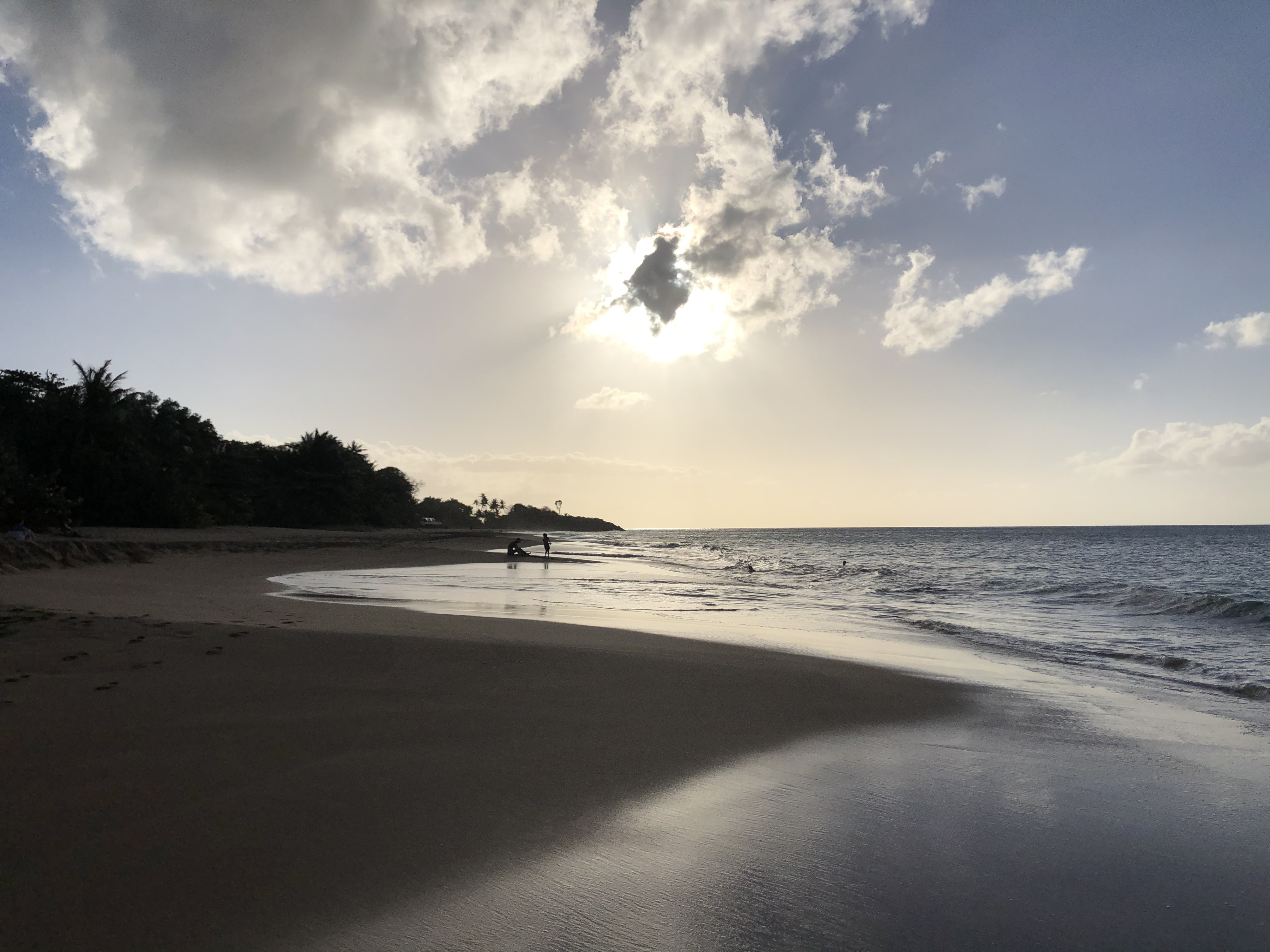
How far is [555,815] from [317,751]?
1590 mm

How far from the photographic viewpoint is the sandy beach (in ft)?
8.14

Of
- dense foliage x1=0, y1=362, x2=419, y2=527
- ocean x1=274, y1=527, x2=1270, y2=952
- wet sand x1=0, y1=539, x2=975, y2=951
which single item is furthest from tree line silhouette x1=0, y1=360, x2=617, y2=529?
ocean x1=274, y1=527, x2=1270, y2=952

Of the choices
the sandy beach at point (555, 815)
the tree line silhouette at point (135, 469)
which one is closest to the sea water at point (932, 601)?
the sandy beach at point (555, 815)

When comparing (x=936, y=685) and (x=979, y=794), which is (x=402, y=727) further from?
(x=936, y=685)

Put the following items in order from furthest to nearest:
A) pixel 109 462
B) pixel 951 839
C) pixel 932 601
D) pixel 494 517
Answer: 1. pixel 494 517
2. pixel 109 462
3. pixel 932 601
4. pixel 951 839

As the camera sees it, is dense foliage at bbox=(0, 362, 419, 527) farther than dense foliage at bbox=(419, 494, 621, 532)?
No

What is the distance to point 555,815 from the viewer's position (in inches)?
134

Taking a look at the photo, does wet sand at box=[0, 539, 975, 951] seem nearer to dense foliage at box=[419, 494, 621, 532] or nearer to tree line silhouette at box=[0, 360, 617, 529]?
tree line silhouette at box=[0, 360, 617, 529]

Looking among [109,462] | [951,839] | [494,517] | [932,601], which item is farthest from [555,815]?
[494,517]

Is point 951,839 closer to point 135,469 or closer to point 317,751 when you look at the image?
point 317,751

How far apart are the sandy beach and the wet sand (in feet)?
0.06

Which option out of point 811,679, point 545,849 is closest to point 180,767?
point 545,849

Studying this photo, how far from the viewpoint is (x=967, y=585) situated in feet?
82.0

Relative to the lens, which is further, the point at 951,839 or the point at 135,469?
the point at 135,469
